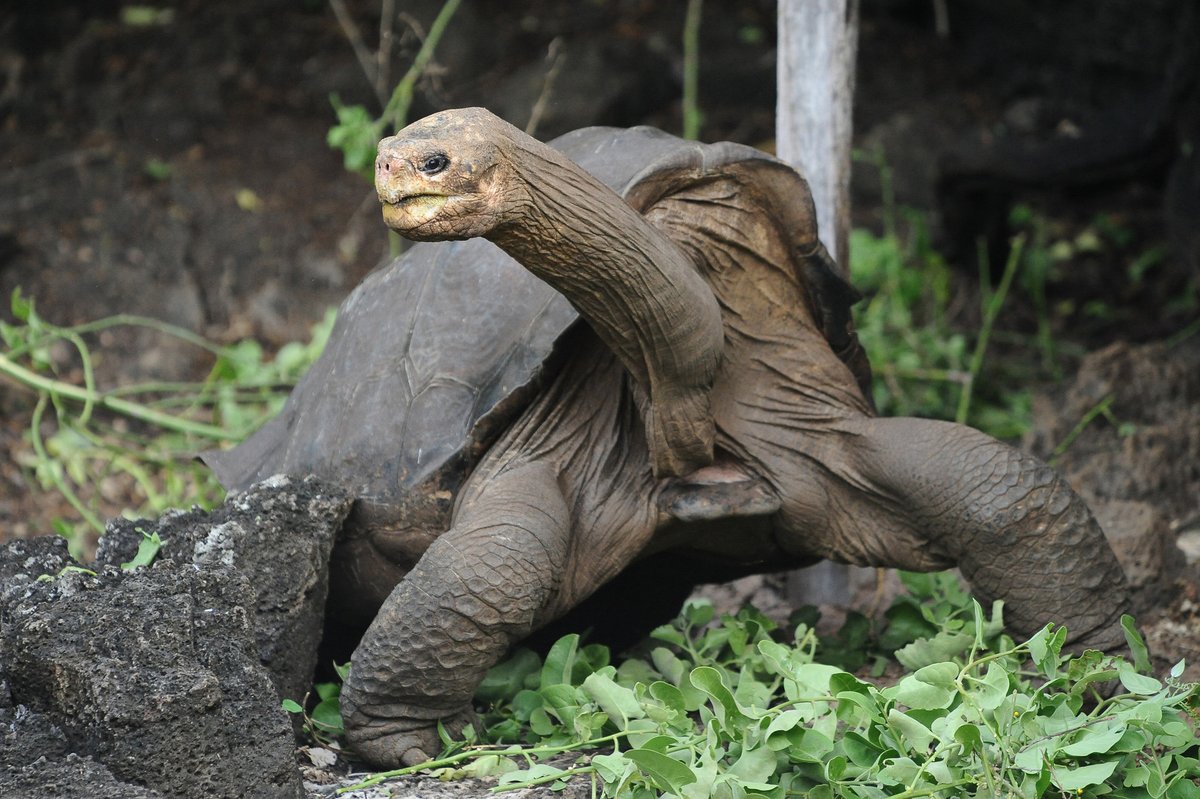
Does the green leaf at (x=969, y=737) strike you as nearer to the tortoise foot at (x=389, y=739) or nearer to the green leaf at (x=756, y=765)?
the green leaf at (x=756, y=765)

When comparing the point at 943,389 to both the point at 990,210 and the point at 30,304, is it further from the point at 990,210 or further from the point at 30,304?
the point at 30,304

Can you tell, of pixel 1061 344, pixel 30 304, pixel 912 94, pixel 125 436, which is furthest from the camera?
pixel 912 94

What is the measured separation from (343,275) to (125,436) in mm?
1579

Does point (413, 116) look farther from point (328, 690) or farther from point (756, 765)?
point (756, 765)

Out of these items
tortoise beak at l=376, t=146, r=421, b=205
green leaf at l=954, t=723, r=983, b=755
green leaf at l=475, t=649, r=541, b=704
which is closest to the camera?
tortoise beak at l=376, t=146, r=421, b=205

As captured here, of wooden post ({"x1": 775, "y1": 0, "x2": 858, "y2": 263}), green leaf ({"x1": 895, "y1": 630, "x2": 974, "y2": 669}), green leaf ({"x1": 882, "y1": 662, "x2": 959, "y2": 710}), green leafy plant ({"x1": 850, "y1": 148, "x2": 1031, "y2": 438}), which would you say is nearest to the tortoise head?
green leaf ({"x1": 882, "y1": 662, "x2": 959, "y2": 710})

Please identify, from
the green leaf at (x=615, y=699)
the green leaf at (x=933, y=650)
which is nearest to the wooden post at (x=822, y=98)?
the green leaf at (x=933, y=650)

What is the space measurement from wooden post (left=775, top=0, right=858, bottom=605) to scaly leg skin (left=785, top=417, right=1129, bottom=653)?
1.09 metres

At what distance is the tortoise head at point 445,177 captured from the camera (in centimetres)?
219

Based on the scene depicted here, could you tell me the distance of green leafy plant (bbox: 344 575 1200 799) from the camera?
2.45 m

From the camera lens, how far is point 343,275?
6730 millimetres

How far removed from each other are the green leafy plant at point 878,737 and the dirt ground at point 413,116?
345cm

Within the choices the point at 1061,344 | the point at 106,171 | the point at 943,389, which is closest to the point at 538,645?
the point at 943,389

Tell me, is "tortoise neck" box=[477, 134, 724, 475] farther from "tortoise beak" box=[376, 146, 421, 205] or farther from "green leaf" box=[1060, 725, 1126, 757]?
"green leaf" box=[1060, 725, 1126, 757]
